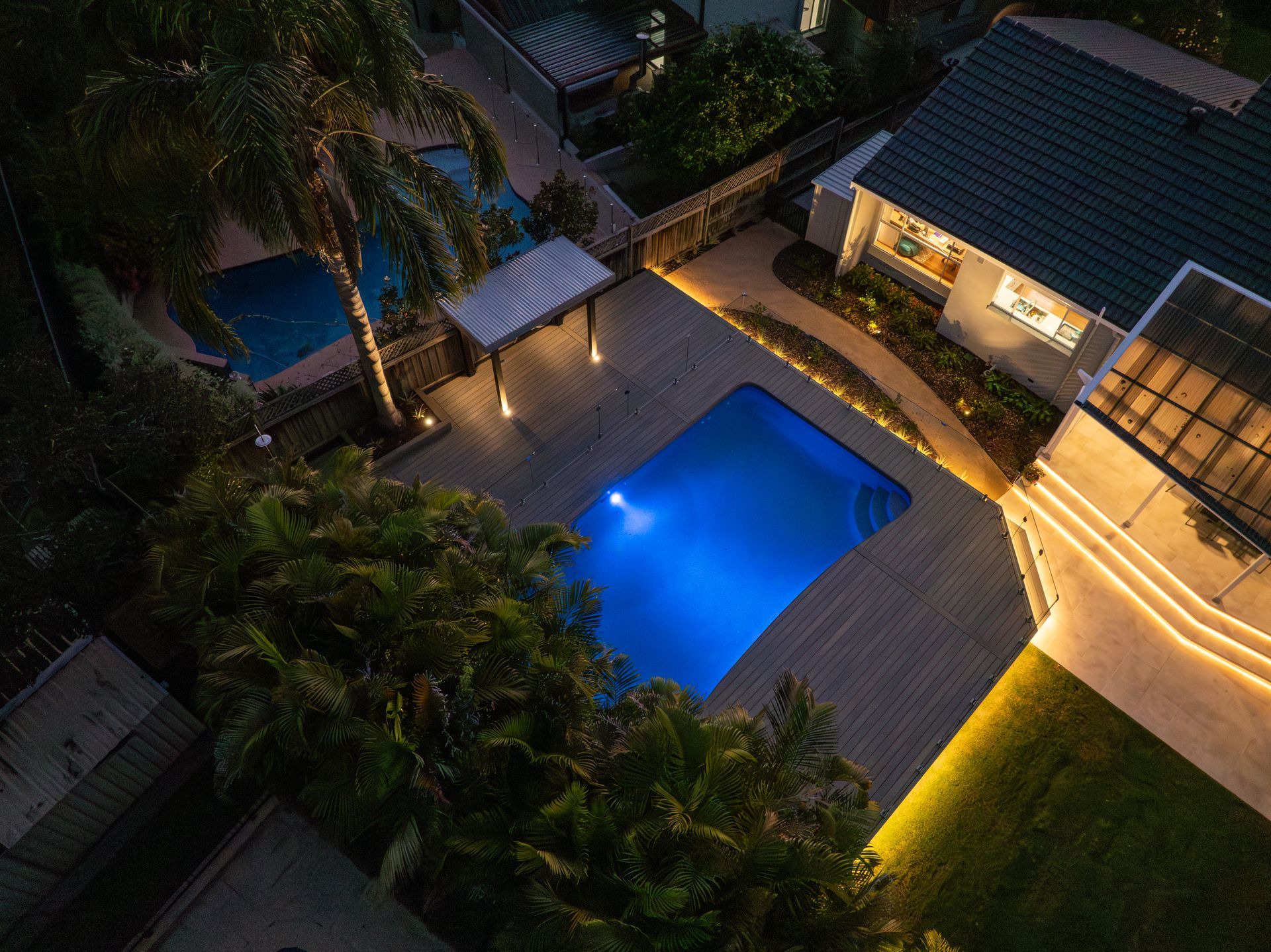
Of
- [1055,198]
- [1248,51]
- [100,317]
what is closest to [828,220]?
[1055,198]

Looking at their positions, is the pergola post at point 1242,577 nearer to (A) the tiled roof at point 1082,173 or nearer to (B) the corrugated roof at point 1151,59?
(A) the tiled roof at point 1082,173

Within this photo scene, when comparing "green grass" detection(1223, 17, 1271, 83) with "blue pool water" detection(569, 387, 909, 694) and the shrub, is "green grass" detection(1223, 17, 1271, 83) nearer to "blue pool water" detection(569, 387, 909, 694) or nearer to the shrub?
"blue pool water" detection(569, 387, 909, 694)

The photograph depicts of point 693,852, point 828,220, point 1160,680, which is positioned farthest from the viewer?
point 828,220

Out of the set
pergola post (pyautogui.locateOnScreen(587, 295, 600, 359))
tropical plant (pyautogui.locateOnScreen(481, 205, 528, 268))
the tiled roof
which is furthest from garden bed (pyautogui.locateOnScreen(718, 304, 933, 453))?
tropical plant (pyautogui.locateOnScreen(481, 205, 528, 268))

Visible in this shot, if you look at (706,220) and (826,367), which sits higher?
(706,220)

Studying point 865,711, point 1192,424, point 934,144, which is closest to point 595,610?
point 865,711

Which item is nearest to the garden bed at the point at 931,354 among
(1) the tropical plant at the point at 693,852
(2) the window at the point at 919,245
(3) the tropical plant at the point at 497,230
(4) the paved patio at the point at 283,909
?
(2) the window at the point at 919,245

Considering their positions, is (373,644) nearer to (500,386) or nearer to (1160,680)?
(500,386)
